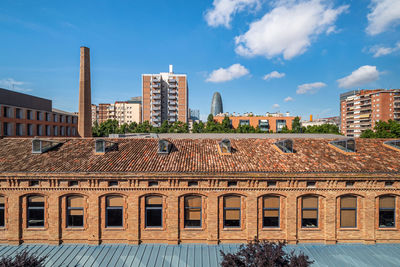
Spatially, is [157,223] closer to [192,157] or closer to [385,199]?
[192,157]

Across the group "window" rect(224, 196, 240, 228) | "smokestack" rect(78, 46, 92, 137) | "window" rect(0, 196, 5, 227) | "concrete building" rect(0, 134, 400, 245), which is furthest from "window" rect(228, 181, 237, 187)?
"smokestack" rect(78, 46, 92, 137)

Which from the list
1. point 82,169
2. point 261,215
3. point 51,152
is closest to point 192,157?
point 261,215

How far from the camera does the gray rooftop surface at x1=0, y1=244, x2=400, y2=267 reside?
12555 mm

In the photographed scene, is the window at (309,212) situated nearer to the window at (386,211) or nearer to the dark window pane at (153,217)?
the window at (386,211)

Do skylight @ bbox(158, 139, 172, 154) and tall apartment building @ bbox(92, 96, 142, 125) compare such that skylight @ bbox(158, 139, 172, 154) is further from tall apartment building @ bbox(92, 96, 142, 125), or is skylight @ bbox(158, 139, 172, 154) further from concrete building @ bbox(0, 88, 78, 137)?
tall apartment building @ bbox(92, 96, 142, 125)

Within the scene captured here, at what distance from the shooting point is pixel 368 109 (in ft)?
331

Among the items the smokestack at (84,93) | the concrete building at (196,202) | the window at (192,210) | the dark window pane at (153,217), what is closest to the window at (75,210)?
the concrete building at (196,202)

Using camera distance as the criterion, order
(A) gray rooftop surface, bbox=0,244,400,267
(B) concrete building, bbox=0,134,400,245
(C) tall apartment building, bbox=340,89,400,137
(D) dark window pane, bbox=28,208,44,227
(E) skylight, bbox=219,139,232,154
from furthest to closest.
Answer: (C) tall apartment building, bbox=340,89,400,137, (E) skylight, bbox=219,139,232,154, (D) dark window pane, bbox=28,208,44,227, (B) concrete building, bbox=0,134,400,245, (A) gray rooftop surface, bbox=0,244,400,267

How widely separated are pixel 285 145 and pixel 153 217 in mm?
11420

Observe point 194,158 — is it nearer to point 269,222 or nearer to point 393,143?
point 269,222

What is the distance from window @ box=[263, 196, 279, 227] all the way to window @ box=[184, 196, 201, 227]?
14.7 feet

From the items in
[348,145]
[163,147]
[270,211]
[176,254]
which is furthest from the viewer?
[348,145]

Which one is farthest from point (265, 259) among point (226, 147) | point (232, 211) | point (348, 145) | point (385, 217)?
point (348, 145)

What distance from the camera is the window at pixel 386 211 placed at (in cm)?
1441
